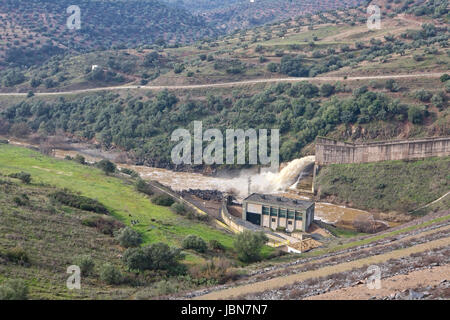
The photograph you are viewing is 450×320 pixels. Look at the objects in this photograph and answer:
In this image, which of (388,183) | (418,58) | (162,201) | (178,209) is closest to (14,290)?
(178,209)

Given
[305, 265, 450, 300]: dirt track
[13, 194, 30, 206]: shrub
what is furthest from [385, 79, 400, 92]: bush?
[13, 194, 30, 206]: shrub

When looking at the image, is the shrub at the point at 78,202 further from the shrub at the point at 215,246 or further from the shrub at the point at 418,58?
the shrub at the point at 418,58

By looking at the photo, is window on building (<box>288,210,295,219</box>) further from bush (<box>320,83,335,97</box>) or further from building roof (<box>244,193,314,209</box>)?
bush (<box>320,83,335,97</box>)

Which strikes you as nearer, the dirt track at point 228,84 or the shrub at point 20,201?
the shrub at point 20,201

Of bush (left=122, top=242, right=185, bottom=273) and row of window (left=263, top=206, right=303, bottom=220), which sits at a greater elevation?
bush (left=122, top=242, right=185, bottom=273)

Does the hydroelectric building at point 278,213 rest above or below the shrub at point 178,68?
below

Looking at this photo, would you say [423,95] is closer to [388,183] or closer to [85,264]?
[388,183]

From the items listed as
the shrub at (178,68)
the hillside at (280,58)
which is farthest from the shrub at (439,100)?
the shrub at (178,68)
